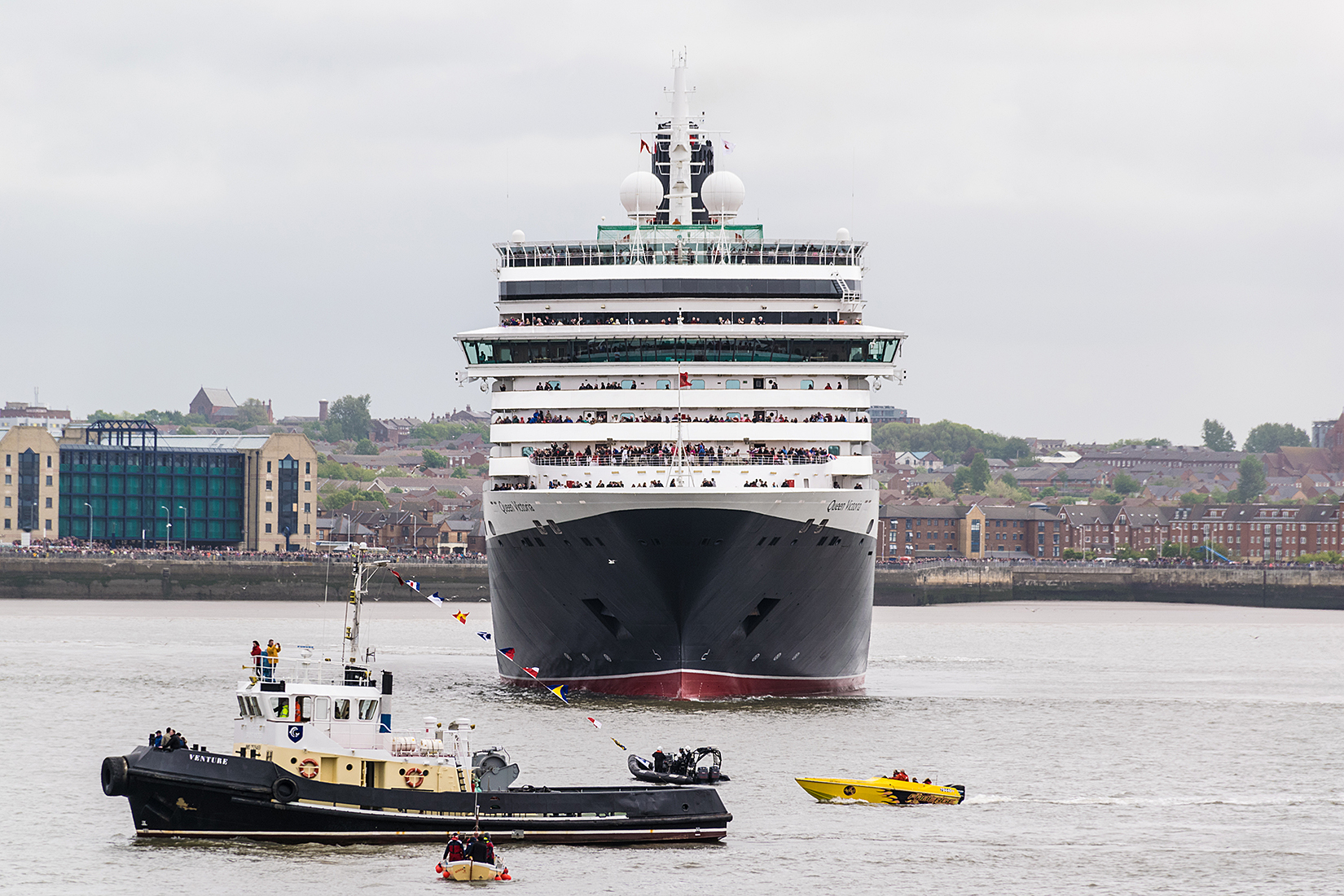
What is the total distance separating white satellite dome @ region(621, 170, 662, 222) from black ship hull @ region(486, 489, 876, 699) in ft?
50.8

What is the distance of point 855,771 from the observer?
47.1m

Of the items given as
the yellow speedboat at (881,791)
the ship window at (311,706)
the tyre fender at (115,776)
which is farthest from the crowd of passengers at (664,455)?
the tyre fender at (115,776)

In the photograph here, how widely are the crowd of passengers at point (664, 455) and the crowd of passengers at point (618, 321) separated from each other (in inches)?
166

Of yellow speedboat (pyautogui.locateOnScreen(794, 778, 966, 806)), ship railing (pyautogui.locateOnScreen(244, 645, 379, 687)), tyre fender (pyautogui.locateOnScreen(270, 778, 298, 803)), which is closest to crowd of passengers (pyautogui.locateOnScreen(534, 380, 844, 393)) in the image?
yellow speedboat (pyautogui.locateOnScreen(794, 778, 966, 806))

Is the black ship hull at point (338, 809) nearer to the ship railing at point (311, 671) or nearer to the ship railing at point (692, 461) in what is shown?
the ship railing at point (311, 671)

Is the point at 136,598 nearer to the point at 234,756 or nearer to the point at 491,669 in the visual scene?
the point at 491,669

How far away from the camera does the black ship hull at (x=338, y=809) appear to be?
37.4 m

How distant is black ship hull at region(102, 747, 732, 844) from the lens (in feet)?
123

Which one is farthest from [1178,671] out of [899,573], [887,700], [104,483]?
[104,483]

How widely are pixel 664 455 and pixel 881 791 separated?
19.0 meters

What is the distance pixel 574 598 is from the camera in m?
59.2

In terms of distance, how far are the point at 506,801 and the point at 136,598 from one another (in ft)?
399

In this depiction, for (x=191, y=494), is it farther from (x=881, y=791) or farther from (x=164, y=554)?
(x=881, y=791)

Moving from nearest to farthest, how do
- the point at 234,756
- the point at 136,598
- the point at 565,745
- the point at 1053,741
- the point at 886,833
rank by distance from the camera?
the point at 234,756, the point at 886,833, the point at 565,745, the point at 1053,741, the point at 136,598
